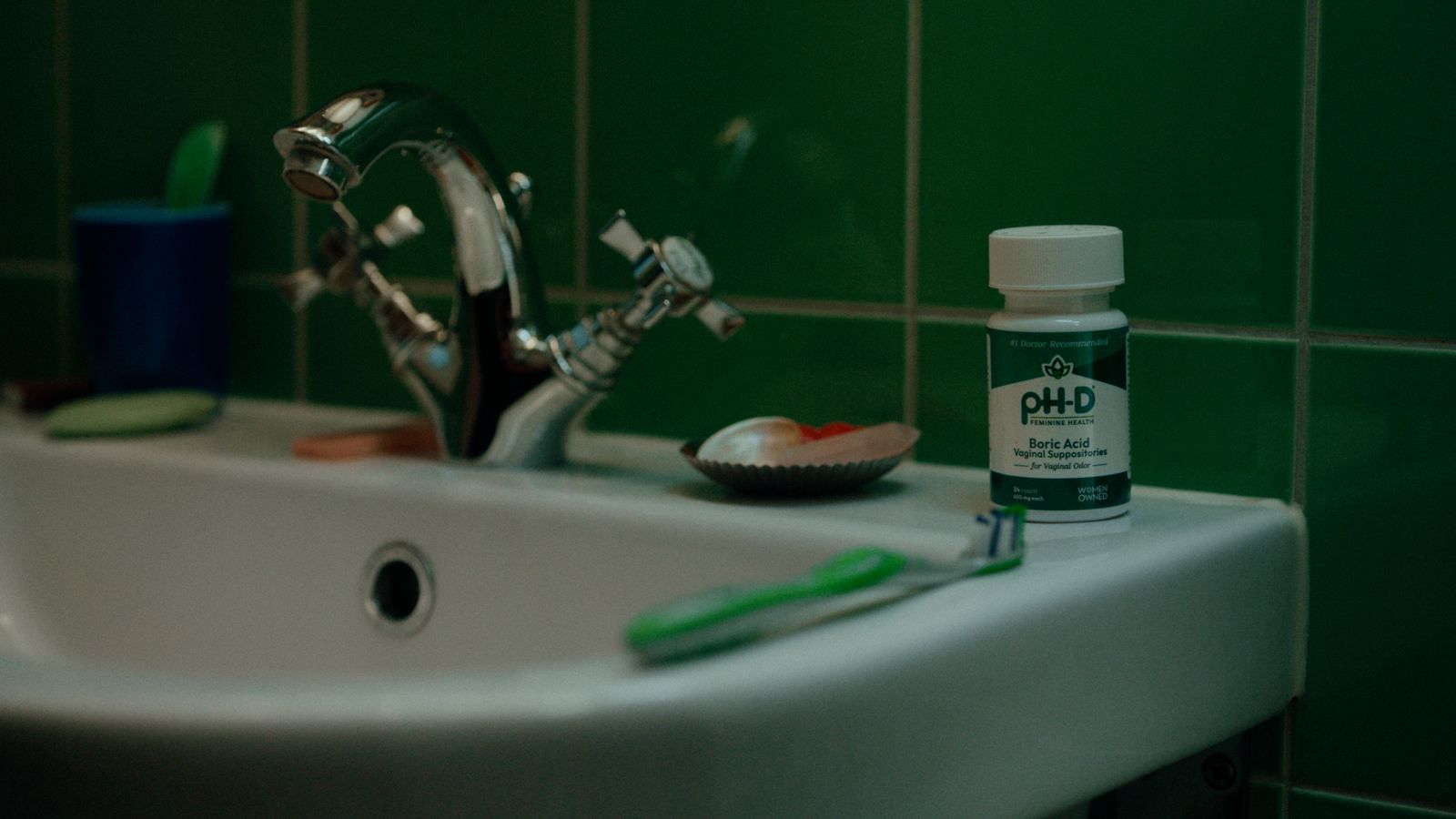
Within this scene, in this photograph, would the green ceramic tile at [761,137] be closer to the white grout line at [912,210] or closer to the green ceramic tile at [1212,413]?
the white grout line at [912,210]

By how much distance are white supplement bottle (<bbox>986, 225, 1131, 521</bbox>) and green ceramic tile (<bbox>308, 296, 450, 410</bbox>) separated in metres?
0.42

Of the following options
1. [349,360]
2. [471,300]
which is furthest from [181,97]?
[471,300]

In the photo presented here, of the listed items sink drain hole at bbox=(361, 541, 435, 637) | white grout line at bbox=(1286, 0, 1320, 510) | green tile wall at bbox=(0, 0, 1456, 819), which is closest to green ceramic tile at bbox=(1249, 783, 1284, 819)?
green tile wall at bbox=(0, 0, 1456, 819)

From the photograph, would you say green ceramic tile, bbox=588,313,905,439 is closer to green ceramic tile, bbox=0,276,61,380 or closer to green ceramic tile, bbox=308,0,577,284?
green ceramic tile, bbox=308,0,577,284

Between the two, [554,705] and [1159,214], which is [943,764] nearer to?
[554,705]

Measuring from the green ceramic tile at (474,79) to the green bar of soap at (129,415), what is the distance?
14 centimetres

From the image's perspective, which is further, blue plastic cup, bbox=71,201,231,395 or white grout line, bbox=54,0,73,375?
white grout line, bbox=54,0,73,375

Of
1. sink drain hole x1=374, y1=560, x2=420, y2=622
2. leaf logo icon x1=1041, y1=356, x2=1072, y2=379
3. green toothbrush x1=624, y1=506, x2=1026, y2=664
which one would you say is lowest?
sink drain hole x1=374, y1=560, x2=420, y2=622

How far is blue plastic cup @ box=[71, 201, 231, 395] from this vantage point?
93 cm

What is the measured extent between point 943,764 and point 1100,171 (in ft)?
1.07

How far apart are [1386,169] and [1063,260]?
0.16 m

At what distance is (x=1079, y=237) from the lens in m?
0.59

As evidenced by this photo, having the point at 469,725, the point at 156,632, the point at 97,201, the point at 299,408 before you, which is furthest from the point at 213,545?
the point at 469,725

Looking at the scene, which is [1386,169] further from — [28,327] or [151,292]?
[28,327]
